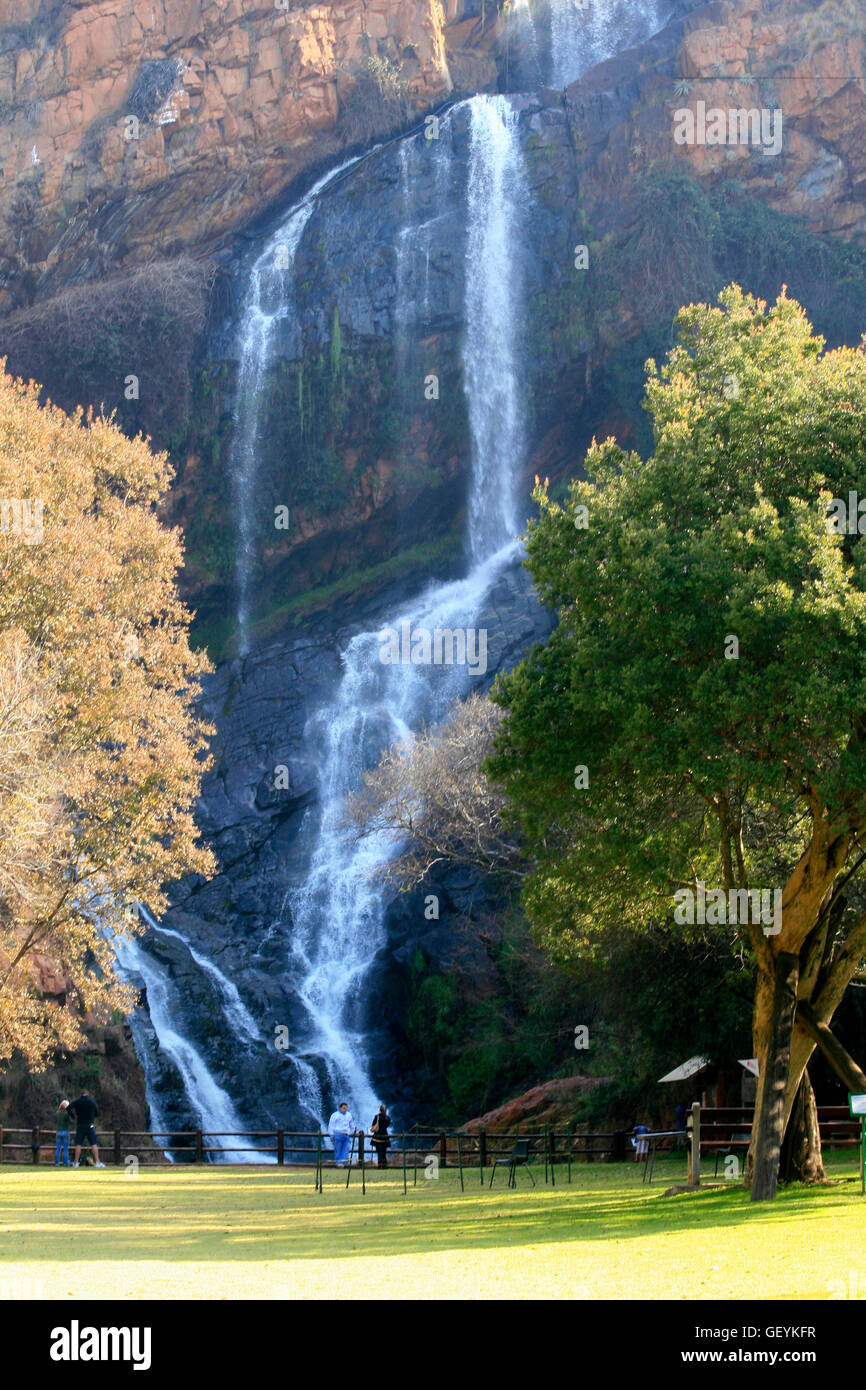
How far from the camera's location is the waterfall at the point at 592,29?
66938 millimetres

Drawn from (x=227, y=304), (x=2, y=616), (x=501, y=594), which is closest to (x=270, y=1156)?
(x=2, y=616)

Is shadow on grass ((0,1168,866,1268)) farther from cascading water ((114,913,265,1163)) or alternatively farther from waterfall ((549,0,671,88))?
waterfall ((549,0,671,88))

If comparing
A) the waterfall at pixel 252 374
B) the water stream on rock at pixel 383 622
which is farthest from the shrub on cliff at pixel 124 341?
the water stream on rock at pixel 383 622

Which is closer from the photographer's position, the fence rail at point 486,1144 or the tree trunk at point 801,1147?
the tree trunk at point 801,1147

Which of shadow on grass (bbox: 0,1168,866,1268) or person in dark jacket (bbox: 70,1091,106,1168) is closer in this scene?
shadow on grass (bbox: 0,1168,866,1268)

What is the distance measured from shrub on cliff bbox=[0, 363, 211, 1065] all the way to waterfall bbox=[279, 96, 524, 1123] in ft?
32.8

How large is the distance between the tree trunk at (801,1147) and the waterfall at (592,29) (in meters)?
59.6

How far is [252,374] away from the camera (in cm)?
5844

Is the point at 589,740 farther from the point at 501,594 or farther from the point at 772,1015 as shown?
the point at 501,594

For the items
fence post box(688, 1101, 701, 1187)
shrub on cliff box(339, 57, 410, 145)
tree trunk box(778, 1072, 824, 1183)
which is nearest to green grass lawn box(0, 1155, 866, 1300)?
fence post box(688, 1101, 701, 1187)

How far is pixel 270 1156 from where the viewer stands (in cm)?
3444

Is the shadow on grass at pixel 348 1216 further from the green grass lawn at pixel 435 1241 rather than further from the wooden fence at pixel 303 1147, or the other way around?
the wooden fence at pixel 303 1147

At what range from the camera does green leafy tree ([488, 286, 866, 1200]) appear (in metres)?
16.9

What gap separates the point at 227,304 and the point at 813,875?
47.4 m
